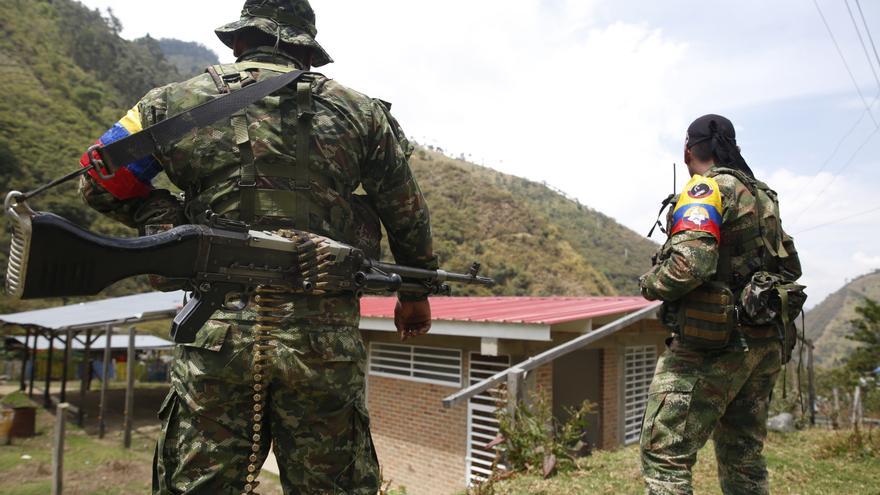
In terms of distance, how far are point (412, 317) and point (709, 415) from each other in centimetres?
136

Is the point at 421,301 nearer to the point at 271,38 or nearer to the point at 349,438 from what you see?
the point at 349,438

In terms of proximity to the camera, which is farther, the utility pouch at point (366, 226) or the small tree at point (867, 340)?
the small tree at point (867, 340)

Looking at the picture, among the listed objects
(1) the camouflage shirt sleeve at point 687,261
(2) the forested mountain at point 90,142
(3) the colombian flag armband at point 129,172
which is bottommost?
(1) the camouflage shirt sleeve at point 687,261

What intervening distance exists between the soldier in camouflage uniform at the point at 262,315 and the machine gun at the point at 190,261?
0.19 feet

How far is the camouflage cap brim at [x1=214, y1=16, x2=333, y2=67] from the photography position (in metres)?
1.94

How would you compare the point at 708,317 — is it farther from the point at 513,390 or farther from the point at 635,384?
the point at 635,384

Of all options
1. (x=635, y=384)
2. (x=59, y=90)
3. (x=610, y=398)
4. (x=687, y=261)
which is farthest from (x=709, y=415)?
(x=59, y=90)

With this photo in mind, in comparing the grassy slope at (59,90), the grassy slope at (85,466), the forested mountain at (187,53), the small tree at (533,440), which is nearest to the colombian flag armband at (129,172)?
the small tree at (533,440)

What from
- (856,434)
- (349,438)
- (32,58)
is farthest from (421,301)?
(32,58)

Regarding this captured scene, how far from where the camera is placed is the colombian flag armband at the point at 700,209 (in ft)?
8.39

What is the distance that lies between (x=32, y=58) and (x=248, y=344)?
5912 centimetres

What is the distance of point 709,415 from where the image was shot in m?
2.53

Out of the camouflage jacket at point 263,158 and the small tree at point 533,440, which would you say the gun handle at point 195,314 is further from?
the small tree at point 533,440

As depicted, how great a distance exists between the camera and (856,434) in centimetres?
561
